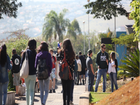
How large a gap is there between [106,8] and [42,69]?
9.19 m

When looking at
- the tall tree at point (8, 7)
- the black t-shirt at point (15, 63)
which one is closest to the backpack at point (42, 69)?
the black t-shirt at point (15, 63)

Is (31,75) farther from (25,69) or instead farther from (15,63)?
(15,63)

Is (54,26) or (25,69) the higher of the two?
(54,26)

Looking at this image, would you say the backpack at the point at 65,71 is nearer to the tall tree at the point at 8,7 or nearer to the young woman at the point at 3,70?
the young woman at the point at 3,70

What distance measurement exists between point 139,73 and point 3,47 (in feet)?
18.9

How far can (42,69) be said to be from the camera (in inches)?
263

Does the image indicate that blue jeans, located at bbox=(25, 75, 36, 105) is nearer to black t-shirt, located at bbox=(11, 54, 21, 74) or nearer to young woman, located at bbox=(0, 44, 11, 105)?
young woman, located at bbox=(0, 44, 11, 105)

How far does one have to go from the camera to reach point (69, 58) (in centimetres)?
655

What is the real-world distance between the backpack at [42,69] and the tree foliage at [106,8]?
8.80m

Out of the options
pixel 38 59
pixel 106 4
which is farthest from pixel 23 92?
pixel 106 4

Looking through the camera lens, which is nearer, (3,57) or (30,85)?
(30,85)

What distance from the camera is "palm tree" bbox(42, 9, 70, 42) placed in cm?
4441

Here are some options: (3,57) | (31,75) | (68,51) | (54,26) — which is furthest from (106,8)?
(54,26)

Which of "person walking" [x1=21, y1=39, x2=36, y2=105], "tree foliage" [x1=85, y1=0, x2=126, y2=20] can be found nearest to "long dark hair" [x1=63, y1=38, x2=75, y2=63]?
"person walking" [x1=21, y1=39, x2=36, y2=105]
